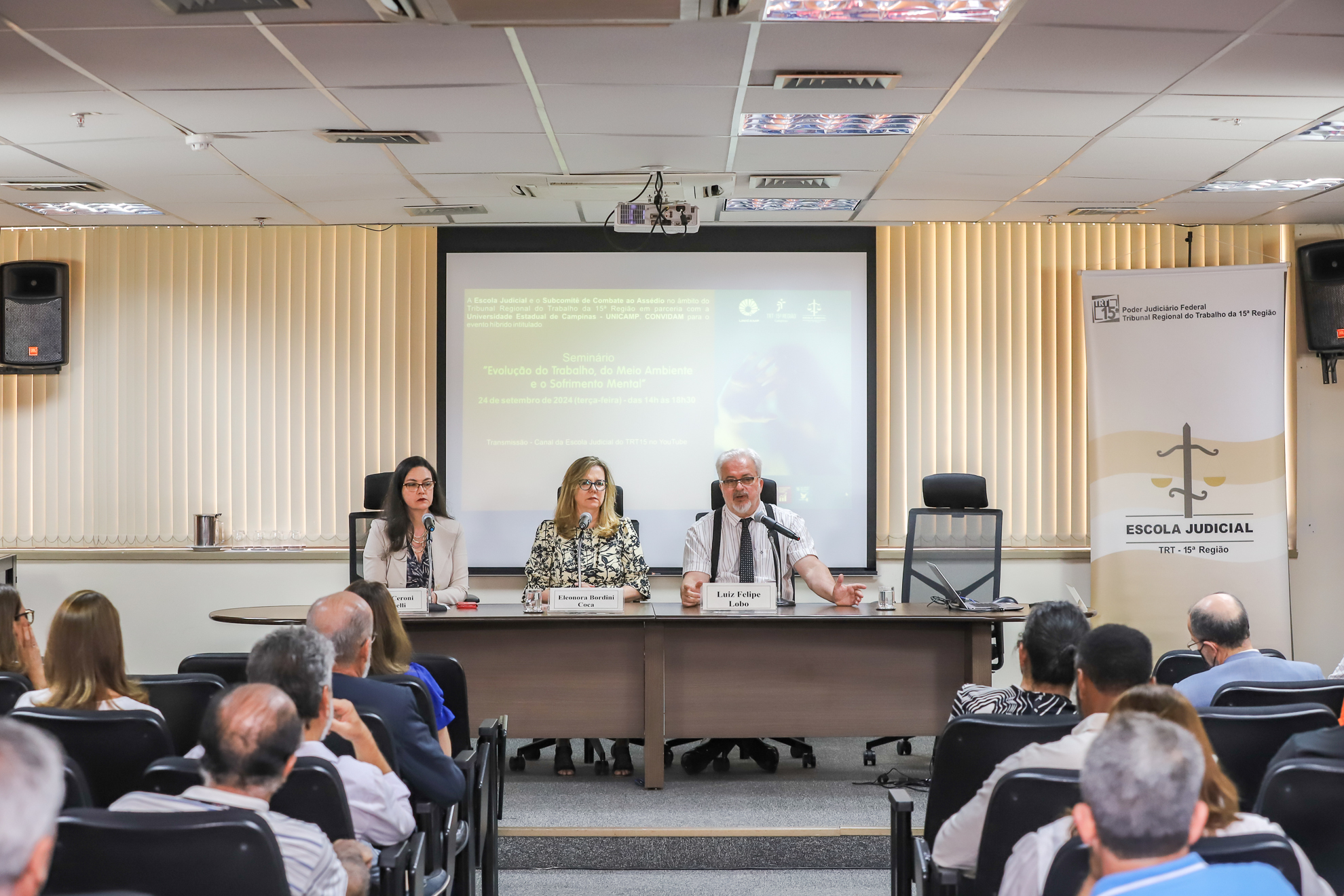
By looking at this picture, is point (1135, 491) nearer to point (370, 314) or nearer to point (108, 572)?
point (370, 314)

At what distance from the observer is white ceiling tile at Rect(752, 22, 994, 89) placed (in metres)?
3.45

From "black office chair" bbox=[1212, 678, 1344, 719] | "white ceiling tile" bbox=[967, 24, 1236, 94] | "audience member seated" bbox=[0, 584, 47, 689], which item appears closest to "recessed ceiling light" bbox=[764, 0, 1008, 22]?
"white ceiling tile" bbox=[967, 24, 1236, 94]

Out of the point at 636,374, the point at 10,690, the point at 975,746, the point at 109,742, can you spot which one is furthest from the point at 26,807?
the point at 636,374

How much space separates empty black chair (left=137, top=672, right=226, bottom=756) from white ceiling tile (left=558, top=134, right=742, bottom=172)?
288cm

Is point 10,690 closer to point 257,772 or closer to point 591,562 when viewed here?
point 257,772

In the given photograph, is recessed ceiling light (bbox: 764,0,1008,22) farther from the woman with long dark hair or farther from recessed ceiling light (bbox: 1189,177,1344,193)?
recessed ceiling light (bbox: 1189,177,1344,193)

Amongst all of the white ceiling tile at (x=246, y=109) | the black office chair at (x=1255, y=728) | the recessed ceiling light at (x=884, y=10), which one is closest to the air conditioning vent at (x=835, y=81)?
the recessed ceiling light at (x=884, y=10)

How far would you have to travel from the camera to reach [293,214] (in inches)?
245

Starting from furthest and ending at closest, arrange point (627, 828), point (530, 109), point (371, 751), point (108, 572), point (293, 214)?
point (108, 572)
point (293, 214)
point (530, 109)
point (627, 828)
point (371, 751)

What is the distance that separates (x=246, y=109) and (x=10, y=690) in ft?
8.15

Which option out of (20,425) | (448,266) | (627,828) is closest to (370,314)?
(448,266)

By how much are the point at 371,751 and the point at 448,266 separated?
15.4ft

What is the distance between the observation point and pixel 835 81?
395cm

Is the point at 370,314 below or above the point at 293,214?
below
